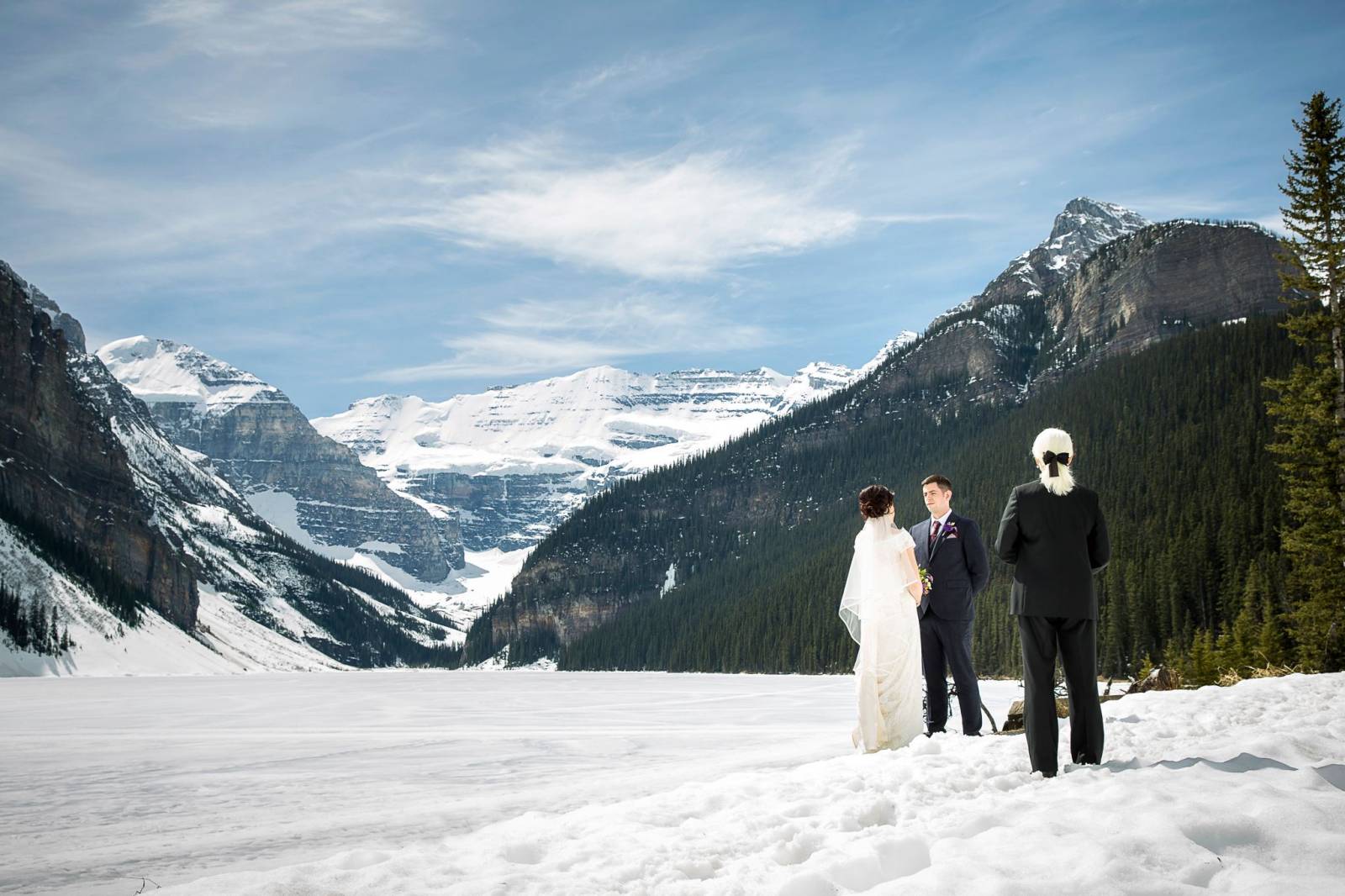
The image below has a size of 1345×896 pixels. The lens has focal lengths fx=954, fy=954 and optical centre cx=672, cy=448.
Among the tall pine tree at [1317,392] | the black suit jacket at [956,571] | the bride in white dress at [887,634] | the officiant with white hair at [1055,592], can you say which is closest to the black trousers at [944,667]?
the black suit jacket at [956,571]

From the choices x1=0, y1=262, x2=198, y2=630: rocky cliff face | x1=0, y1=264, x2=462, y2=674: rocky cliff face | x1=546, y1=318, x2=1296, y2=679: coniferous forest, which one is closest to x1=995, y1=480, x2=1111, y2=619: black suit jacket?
x1=546, y1=318, x2=1296, y2=679: coniferous forest

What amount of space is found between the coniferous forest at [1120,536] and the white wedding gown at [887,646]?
A: 74.1ft

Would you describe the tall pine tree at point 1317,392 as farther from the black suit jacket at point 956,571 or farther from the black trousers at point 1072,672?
the black trousers at point 1072,672

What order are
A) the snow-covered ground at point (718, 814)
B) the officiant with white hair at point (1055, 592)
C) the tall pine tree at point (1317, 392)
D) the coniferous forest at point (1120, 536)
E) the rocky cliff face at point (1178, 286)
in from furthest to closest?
the rocky cliff face at point (1178, 286) < the coniferous forest at point (1120, 536) < the tall pine tree at point (1317, 392) < the officiant with white hair at point (1055, 592) < the snow-covered ground at point (718, 814)

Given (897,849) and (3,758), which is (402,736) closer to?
(3,758)

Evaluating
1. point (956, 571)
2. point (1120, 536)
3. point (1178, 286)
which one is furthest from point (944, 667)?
point (1178, 286)

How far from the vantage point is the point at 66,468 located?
173125 millimetres

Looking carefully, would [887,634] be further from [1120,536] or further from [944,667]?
[1120,536]

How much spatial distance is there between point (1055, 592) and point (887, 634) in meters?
3.04

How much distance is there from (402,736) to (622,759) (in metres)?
6.63

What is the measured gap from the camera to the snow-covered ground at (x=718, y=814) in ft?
16.8

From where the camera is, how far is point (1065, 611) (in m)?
7.94

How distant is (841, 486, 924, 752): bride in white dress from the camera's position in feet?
35.0

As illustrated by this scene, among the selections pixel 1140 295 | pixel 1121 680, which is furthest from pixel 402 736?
pixel 1140 295
